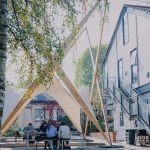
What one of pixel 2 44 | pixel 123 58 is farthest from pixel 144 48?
pixel 2 44

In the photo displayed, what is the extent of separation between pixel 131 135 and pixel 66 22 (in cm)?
1519

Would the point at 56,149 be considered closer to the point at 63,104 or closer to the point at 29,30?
the point at 63,104

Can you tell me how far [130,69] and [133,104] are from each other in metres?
4.91

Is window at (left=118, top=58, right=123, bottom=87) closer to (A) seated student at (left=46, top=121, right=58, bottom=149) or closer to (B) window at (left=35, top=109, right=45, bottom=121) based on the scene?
(A) seated student at (left=46, top=121, right=58, bottom=149)

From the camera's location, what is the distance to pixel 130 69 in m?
27.2

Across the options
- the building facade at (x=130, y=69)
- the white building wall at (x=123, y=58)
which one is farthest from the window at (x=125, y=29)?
the white building wall at (x=123, y=58)

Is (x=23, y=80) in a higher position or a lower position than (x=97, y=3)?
lower

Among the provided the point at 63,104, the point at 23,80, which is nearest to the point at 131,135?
the point at 63,104

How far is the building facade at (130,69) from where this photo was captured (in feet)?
74.7

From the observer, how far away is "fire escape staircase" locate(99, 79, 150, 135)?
20.2m

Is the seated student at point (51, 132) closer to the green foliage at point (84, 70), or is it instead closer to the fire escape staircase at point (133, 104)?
the fire escape staircase at point (133, 104)

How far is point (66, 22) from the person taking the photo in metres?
9.71

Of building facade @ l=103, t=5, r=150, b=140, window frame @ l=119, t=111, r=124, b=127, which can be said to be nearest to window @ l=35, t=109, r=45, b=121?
building facade @ l=103, t=5, r=150, b=140

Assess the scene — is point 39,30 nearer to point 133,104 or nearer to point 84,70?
point 133,104
